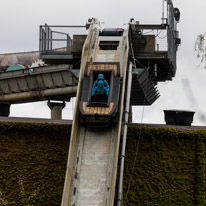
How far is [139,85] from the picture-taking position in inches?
1100

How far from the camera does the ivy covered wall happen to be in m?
24.7

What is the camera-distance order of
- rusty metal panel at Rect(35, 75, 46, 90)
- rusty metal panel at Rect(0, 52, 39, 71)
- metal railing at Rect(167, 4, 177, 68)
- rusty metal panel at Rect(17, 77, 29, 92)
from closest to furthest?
metal railing at Rect(167, 4, 177, 68), rusty metal panel at Rect(35, 75, 46, 90), rusty metal panel at Rect(17, 77, 29, 92), rusty metal panel at Rect(0, 52, 39, 71)

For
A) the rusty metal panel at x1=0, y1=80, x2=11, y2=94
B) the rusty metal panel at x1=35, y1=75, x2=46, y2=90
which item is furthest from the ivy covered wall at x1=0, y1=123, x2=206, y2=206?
the rusty metal panel at x1=0, y1=80, x2=11, y2=94

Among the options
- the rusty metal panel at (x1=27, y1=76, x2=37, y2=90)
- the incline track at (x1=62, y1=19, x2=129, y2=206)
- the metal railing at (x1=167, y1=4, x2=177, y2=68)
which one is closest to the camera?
the incline track at (x1=62, y1=19, x2=129, y2=206)

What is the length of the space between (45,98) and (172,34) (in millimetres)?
13214

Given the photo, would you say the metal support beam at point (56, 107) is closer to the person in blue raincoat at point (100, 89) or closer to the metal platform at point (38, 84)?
the metal platform at point (38, 84)

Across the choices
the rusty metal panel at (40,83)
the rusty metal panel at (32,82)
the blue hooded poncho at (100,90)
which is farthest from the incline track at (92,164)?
the rusty metal panel at (32,82)

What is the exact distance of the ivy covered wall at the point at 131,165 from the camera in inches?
972

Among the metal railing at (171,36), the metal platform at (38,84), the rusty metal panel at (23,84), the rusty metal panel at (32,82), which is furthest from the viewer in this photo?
the rusty metal panel at (23,84)

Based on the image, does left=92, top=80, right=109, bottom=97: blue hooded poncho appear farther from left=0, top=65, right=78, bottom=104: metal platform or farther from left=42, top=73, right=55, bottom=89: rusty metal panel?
left=42, top=73, right=55, bottom=89: rusty metal panel

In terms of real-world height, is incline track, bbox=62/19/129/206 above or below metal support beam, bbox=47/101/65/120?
above

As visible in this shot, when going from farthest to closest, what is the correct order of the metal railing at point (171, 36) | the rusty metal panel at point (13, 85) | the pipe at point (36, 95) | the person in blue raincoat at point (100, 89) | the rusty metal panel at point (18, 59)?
the rusty metal panel at point (18, 59) < the rusty metal panel at point (13, 85) < the pipe at point (36, 95) < the metal railing at point (171, 36) < the person in blue raincoat at point (100, 89)

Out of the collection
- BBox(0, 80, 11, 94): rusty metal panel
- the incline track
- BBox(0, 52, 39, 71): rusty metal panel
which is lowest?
BBox(0, 52, 39, 71): rusty metal panel

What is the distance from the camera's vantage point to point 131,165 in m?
25.3
